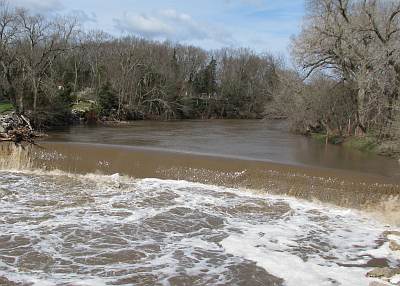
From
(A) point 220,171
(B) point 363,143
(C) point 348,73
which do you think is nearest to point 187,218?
(A) point 220,171

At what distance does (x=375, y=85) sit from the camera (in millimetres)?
23141

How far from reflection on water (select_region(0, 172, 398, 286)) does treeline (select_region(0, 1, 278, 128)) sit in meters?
20.6

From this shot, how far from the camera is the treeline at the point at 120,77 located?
1357 inches

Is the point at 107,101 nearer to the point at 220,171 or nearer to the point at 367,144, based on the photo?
the point at 367,144

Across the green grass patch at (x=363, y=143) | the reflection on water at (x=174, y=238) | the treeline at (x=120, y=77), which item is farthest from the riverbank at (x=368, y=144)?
the treeline at (x=120, y=77)

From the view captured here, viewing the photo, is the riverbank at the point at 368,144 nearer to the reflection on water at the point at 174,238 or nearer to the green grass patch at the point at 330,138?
the green grass patch at the point at 330,138

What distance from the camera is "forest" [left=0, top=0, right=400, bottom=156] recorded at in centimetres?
2442

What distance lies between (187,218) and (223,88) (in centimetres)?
5571

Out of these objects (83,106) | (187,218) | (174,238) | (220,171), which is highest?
(83,106)

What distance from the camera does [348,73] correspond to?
2764 centimetres

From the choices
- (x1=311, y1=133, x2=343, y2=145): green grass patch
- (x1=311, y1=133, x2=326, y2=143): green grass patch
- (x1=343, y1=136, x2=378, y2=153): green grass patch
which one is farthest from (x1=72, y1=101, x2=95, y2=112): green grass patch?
(x1=343, y1=136, x2=378, y2=153): green grass patch

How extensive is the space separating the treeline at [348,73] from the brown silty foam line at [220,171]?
20.8 ft

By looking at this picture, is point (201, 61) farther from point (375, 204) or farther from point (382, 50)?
point (375, 204)

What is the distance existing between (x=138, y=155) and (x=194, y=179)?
10.9 feet
